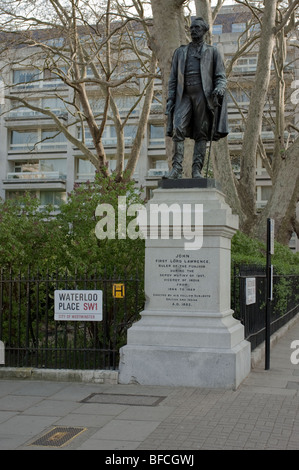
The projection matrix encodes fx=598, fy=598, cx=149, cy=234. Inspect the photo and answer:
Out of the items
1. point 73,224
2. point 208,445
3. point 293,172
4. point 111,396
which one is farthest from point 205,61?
point 293,172

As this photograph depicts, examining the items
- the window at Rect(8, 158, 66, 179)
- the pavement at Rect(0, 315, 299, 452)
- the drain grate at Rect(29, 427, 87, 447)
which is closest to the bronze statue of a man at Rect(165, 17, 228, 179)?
the pavement at Rect(0, 315, 299, 452)

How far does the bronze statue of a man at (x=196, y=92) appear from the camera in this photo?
8898 millimetres

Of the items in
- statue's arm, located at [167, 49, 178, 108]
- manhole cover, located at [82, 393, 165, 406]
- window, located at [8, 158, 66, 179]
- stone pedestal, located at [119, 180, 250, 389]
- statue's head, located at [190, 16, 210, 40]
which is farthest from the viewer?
window, located at [8, 158, 66, 179]


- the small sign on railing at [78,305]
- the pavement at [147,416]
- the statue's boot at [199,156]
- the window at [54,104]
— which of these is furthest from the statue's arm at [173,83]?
the window at [54,104]

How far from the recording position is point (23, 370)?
8750 millimetres

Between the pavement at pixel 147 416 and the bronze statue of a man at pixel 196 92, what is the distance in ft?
10.8

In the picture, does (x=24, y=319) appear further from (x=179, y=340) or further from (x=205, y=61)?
(x=205, y=61)

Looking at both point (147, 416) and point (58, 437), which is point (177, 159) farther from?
point (58, 437)

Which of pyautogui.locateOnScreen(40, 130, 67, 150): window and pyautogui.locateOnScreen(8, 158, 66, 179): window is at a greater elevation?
pyautogui.locateOnScreen(40, 130, 67, 150): window

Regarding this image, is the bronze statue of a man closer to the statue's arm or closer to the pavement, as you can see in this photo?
the statue's arm

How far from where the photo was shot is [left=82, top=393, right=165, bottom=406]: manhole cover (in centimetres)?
723

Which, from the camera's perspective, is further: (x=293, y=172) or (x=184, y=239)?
(x=293, y=172)

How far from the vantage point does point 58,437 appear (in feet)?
18.8

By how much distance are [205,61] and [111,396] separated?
5.00 m
